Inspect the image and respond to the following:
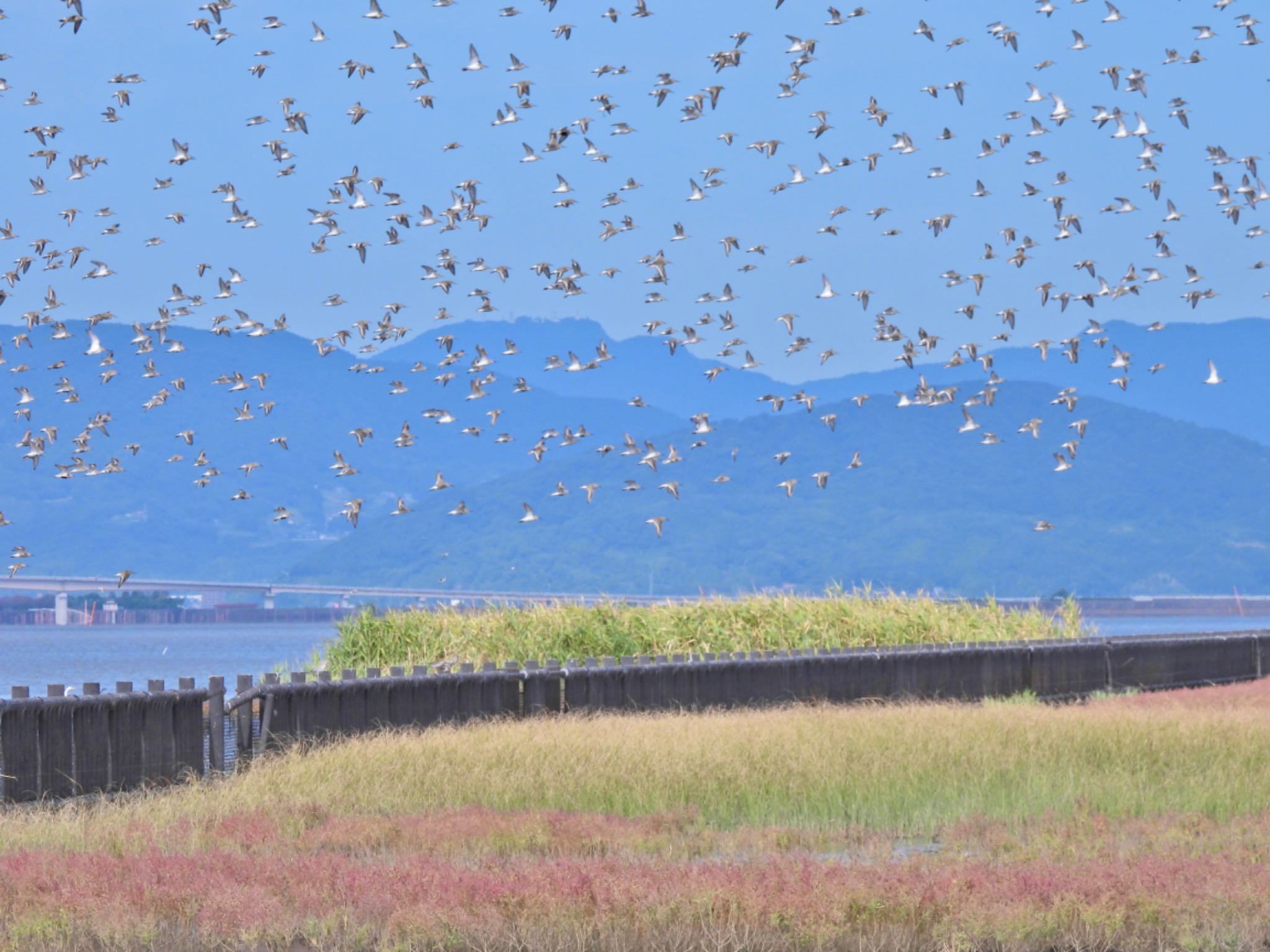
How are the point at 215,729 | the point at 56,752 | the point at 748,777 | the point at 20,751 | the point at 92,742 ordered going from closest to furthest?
the point at 20,751 < the point at 56,752 < the point at 92,742 < the point at 748,777 < the point at 215,729

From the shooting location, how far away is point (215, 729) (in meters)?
19.7

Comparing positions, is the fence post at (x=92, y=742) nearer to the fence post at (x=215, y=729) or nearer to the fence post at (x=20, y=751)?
the fence post at (x=20, y=751)

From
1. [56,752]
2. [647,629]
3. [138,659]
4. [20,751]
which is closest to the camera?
[20,751]

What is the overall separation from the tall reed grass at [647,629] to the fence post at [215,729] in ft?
30.1

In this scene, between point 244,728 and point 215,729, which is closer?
point 215,729

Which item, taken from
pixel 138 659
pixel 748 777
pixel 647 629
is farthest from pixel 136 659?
pixel 748 777

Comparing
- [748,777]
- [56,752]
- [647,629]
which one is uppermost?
[647,629]

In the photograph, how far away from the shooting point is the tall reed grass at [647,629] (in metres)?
30.8

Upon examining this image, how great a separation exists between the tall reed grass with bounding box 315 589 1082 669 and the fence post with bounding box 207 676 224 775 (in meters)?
9.19

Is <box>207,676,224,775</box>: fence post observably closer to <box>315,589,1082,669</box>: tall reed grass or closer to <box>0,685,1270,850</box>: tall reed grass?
<box>0,685,1270,850</box>: tall reed grass

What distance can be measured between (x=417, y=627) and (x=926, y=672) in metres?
8.08

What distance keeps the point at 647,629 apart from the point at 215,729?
1289 cm

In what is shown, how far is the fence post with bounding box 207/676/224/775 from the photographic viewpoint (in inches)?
774

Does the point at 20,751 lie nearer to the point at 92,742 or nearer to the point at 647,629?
the point at 92,742
